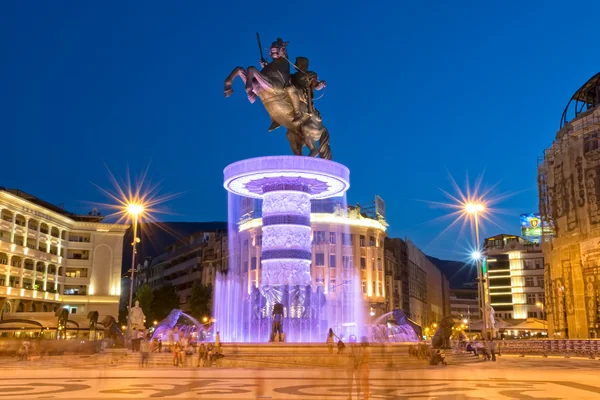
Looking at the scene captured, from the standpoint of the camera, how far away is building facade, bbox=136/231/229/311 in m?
86.9

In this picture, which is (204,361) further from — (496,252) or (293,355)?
(496,252)

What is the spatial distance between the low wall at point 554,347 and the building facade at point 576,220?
7.93 m

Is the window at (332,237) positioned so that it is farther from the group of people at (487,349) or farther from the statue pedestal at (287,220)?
the statue pedestal at (287,220)

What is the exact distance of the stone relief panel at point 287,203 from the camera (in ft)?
87.9

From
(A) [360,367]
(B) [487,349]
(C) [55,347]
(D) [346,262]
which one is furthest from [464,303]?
(A) [360,367]

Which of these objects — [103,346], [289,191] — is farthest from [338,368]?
[103,346]

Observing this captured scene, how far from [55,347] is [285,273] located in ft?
54.8

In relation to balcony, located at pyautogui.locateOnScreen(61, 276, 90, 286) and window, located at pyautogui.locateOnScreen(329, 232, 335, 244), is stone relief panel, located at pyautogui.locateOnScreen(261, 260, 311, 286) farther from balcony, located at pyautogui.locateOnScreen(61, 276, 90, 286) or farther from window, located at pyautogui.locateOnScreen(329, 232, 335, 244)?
balcony, located at pyautogui.locateOnScreen(61, 276, 90, 286)

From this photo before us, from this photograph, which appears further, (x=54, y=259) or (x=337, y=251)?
(x=337, y=251)

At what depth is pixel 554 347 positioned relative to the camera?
123 feet

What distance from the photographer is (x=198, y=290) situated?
250 feet

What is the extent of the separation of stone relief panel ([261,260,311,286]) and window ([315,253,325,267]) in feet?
149

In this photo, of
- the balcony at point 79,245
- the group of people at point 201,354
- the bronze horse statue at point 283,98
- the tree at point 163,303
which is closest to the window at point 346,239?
the tree at point 163,303

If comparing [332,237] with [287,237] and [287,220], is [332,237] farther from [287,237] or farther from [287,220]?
[287,237]
